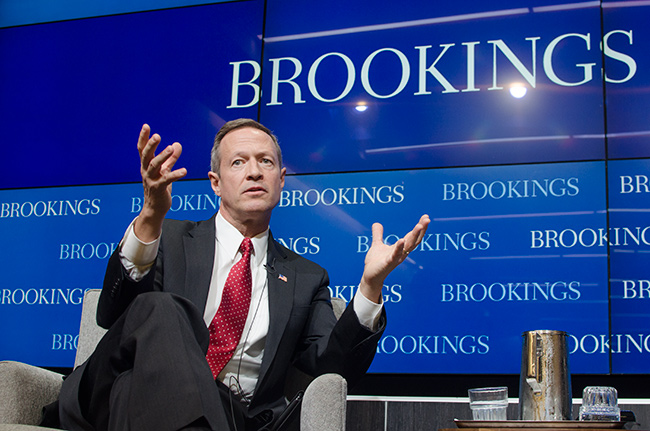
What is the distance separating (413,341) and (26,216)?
6.03 ft

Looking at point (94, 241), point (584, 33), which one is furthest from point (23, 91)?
point (584, 33)

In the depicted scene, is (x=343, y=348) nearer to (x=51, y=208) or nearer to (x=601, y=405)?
(x=601, y=405)

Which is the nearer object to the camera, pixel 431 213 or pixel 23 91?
pixel 431 213

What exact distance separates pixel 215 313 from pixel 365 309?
0.47 metres

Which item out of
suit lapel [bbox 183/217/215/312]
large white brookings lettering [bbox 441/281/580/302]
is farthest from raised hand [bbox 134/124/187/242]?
large white brookings lettering [bbox 441/281/580/302]

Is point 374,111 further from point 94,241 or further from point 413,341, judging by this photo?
point 94,241

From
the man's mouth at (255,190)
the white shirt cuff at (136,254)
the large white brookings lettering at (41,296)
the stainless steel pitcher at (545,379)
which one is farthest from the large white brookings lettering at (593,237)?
the large white brookings lettering at (41,296)

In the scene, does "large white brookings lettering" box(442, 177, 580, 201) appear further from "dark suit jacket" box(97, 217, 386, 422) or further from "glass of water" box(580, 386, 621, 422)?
"glass of water" box(580, 386, 621, 422)

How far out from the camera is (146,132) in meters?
2.03

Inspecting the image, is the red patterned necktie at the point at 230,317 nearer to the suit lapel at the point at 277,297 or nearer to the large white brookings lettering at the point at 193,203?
the suit lapel at the point at 277,297

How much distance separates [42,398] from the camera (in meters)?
2.24

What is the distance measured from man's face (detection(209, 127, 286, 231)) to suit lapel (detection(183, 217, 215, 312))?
120 mm

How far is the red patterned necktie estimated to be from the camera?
7.82ft

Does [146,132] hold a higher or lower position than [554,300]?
higher
